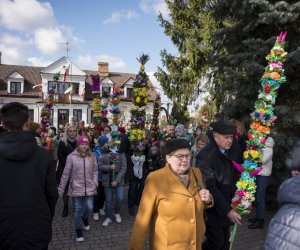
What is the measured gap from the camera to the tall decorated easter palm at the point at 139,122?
7.20m

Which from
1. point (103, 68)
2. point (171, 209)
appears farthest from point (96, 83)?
point (103, 68)

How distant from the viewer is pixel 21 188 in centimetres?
285

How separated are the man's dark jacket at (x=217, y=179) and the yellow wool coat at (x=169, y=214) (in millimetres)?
691

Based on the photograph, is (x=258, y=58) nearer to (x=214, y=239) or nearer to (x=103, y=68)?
(x=214, y=239)

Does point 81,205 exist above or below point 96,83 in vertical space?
below

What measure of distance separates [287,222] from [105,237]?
4.53 m

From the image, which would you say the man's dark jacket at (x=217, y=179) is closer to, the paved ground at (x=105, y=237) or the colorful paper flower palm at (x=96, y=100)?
the paved ground at (x=105, y=237)

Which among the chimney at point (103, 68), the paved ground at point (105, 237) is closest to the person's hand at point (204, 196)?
the paved ground at point (105, 237)

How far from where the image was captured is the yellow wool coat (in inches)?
117

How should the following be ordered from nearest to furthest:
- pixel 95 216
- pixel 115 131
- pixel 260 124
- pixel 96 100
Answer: pixel 260 124
pixel 95 216
pixel 115 131
pixel 96 100

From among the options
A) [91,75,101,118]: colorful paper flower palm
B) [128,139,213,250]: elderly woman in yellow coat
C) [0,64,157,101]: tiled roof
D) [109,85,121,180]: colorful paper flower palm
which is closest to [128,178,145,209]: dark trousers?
[109,85,121,180]: colorful paper flower palm

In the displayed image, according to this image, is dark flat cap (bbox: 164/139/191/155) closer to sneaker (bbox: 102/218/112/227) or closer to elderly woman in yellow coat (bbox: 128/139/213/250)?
elderly woman in yellow coat (bbox: 128/139/213/250)

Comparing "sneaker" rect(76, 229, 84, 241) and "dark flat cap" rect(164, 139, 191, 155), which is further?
"sneaker" rect(76, 229, 84, 241)

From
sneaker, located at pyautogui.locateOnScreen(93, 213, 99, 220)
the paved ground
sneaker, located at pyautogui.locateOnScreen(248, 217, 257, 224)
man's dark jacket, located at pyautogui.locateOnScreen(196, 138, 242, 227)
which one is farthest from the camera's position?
sneaker, located at pyautogui.locateOnScreen(93, 213, 99, 220)
